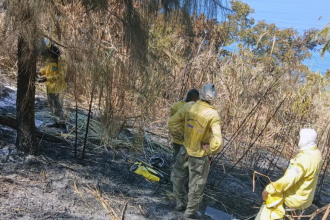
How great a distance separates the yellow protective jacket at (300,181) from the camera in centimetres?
290

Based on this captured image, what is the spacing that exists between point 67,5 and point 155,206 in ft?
8.46

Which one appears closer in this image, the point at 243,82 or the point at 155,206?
the point at 155,206

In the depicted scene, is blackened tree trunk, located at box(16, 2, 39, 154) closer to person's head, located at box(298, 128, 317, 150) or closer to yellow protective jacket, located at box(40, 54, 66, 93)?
yellow protective jacket, located at box(40, 54, 66, 93)

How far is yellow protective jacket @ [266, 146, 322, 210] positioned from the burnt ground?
0.75m

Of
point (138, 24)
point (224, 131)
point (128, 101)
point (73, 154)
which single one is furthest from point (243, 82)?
point (73, 154)

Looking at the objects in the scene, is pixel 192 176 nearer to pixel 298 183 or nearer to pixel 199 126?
pixel 199 126

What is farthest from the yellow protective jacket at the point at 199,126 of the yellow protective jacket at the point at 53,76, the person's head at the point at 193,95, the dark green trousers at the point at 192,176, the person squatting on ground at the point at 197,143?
the yellow protective jacket at the point at 53,76

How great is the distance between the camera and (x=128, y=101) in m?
4.60

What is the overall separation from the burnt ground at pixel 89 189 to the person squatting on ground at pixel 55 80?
0.46 metres

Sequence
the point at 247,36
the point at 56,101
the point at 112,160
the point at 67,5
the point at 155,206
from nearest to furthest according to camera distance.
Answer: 1. the point at 67,5
2. the point at 155,206
3. the point at 112,160
4. the point at 56,101
5. the point at 247,36

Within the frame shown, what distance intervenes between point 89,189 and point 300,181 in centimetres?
235

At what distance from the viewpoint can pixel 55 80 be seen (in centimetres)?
518

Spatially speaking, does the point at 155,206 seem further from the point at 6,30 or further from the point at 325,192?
the point at 325,192

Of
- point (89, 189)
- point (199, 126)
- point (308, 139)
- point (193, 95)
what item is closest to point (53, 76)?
point (89, 189)
